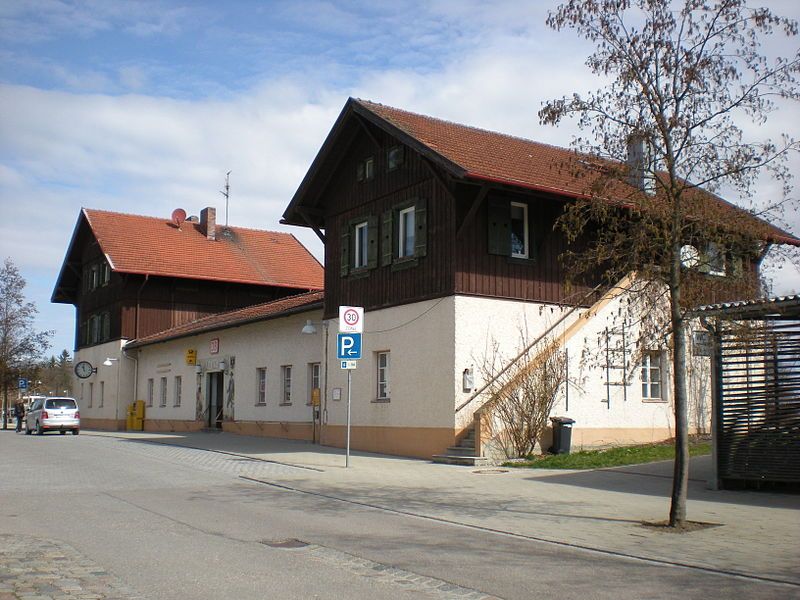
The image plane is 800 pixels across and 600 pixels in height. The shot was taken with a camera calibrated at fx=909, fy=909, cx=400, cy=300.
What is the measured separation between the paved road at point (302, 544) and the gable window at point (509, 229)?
21.2 ft

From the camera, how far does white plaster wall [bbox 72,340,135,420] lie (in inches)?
1673

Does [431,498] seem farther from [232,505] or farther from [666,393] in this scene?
[666,393]

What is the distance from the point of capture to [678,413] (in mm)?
11109

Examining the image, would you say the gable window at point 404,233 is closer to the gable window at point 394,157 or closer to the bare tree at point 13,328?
the gable window at point 394,157

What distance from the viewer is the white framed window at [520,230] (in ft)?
70.9

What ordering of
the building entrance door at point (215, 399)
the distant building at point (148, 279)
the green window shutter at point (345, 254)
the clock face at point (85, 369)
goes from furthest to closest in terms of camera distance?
1. the clock face at point (85, 369)
2. the distant building at point (148, 279)
3. the building entrance door at point (215, 399)
4. the green window shutter at point (345, 254)

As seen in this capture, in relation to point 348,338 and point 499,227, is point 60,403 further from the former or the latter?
point 499,227

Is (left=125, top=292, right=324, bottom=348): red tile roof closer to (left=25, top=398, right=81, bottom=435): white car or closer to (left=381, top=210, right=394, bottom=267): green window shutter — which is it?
(left=381, top=210, right=394, bottom=267): green window shutter

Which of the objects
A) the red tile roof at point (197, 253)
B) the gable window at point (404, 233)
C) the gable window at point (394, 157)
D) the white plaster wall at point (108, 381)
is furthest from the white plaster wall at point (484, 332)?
the white plaster wall at point (108, 381)

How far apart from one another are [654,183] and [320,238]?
1590 cm

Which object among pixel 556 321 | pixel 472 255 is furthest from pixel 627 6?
pixel 556 321

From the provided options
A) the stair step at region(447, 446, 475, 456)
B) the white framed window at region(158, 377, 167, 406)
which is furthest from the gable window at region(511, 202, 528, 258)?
the white framed window at region(158, 377, 167, 406)

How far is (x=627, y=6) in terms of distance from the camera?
11.5 metres

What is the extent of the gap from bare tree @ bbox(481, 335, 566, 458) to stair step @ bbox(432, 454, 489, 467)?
652mm
